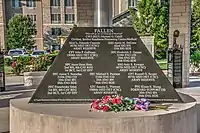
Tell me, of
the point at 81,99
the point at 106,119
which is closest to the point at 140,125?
the point at 106,119

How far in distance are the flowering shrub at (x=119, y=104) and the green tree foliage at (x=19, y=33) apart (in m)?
29.9

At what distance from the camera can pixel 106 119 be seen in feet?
12.4

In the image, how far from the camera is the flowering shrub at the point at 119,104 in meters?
4.18

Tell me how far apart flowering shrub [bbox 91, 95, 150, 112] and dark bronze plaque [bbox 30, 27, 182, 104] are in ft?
0.72

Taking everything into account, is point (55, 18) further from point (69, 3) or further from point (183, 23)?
point (183, 23)

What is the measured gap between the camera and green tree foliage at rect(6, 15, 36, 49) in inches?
1310

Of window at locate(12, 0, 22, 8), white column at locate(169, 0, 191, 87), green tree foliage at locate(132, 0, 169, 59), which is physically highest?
window at locate(12, 0, 22, 8)

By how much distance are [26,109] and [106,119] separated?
3.71 feet

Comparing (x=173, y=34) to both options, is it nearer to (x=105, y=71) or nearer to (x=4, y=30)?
(x=105, y=71)

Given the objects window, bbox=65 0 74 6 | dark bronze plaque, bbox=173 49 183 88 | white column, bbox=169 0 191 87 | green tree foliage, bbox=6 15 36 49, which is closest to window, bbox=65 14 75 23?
window, bbox=65 0 74 6

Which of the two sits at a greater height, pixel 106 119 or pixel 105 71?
pixel 105 71

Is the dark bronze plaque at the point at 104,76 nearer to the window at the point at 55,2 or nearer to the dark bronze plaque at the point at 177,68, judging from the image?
the dark bronze plaque at the point at 177,68

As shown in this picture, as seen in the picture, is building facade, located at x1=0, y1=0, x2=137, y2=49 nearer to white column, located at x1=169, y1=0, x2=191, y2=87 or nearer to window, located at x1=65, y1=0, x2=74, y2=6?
window, located at x1=65, y1=0, x2=74, y2=6

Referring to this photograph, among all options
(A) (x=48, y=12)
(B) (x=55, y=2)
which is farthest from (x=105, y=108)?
(B) (x=55, y=2)
